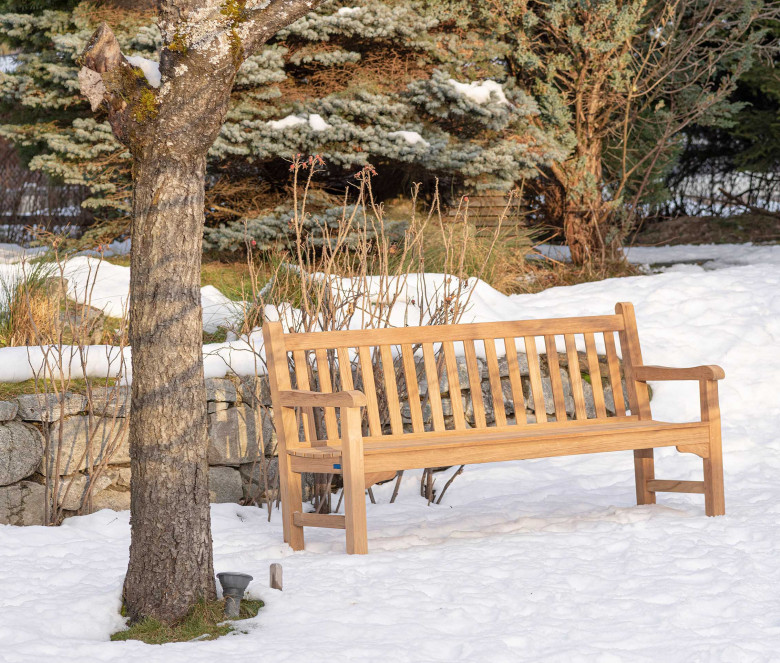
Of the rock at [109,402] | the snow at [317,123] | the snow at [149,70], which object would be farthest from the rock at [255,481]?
the snow at [317,123]

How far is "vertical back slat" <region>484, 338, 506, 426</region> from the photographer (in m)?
4.36

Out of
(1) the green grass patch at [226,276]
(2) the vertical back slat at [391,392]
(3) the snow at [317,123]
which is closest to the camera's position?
(2) the vertical back slat at [391,392]

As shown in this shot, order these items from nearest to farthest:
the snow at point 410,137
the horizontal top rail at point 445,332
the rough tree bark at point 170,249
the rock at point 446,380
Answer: the rough tree bark at point 170,249 → the horizontal top rail at point 445,332 → the rock at point 446,380 → the snow at point 410,137

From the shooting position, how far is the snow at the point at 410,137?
723 centimetres

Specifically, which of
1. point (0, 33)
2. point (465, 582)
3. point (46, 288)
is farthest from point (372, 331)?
point (0, 33)

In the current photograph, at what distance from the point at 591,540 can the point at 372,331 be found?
1240 mm

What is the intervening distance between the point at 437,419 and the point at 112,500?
161cm

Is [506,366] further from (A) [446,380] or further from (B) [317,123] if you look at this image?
(B) [317,123]

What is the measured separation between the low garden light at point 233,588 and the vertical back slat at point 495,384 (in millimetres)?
1730

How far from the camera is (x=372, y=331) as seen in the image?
4.04 metres

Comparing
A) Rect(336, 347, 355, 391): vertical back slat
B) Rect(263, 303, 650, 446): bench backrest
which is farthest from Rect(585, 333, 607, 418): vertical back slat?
Rect(336, 347, 355, 391): vertical back slat

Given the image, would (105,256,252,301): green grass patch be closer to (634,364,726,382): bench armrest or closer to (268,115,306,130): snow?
(268,115,306,130): snow

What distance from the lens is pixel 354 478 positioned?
11.6ft

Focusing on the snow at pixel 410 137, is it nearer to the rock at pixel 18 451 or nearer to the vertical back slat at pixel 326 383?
the vertical back slat at pixel 326 383
